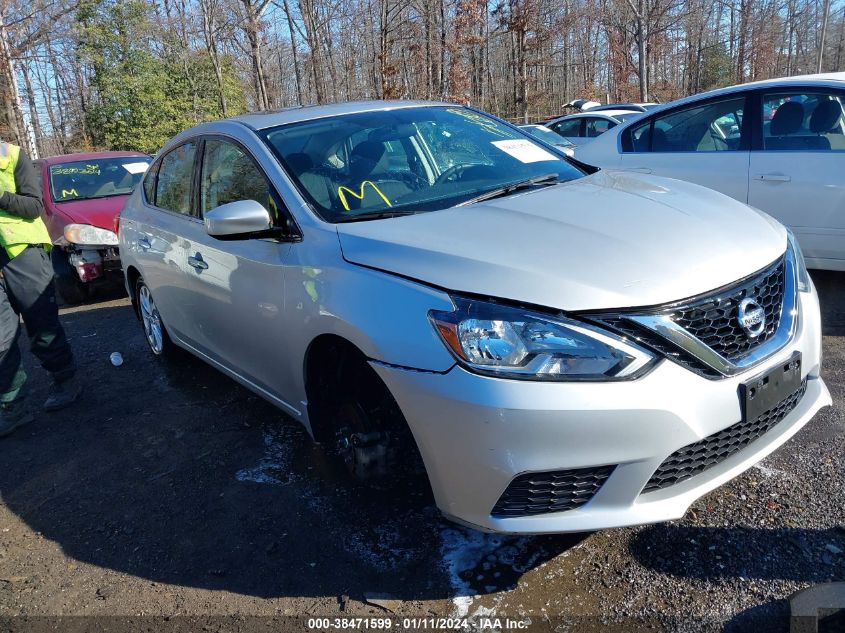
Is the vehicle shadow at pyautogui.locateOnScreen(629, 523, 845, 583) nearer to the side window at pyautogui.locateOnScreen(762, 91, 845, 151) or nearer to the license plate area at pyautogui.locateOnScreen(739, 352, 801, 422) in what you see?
the license plate area at pyautogui.locateOnScreen(739, 352, 801, 422)

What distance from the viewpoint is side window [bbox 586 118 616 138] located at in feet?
40.4

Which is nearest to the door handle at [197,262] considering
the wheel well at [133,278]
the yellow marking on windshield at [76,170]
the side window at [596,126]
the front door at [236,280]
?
the front door at [236,280]

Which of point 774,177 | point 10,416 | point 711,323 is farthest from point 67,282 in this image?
point 711,323

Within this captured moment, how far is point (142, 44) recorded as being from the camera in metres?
24.6

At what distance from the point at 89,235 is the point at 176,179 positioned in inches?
131

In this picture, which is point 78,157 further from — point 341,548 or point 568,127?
point 568,127

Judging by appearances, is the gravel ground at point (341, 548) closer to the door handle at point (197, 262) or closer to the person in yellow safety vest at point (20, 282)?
the person in yellow safety vest at point (20, 282)

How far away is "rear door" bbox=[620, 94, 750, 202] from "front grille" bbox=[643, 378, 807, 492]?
3.21m

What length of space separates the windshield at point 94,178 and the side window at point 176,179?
12.5 ft

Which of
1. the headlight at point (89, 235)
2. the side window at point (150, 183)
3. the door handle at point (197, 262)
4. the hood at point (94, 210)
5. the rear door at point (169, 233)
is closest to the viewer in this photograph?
the door handle at point (197, 262)

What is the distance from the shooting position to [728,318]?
2188mm

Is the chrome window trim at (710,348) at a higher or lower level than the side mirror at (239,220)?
lower

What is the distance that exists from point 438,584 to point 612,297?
1.23 m

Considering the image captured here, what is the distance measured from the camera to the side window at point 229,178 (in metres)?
3.18
